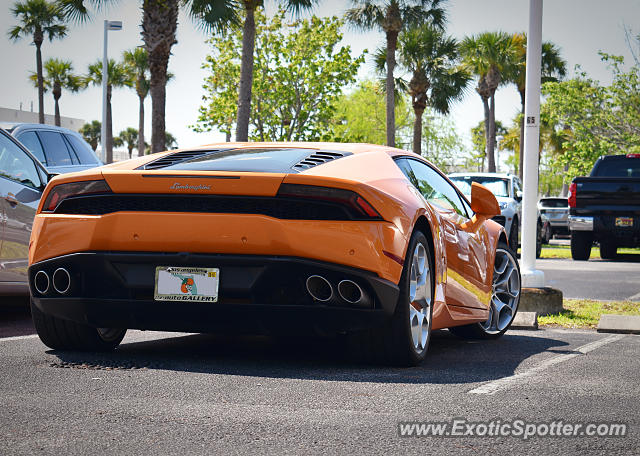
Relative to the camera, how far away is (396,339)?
5.25 meters

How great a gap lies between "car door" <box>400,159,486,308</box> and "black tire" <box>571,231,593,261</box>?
13.2m

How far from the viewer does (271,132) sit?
48188 millimetres

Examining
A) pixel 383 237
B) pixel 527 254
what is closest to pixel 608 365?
pixel 383 237

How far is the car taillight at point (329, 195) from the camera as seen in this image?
16.4 feet

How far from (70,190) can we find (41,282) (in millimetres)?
556

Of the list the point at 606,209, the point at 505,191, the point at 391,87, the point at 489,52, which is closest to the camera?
the point at 606,209

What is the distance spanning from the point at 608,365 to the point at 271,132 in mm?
42927

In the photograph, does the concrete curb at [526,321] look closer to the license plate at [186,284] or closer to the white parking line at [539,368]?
the white parking line at [539,368]

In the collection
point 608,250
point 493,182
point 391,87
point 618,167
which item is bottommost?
point 608,250

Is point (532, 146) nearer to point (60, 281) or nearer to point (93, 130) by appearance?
point (60, 281)

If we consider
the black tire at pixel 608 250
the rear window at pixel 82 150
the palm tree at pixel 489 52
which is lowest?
the black tire at pixel 608 250

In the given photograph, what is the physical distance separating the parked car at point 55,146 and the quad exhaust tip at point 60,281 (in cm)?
580

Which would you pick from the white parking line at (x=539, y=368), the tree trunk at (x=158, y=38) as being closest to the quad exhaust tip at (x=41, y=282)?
the white parking line at (x=539, y=368)
